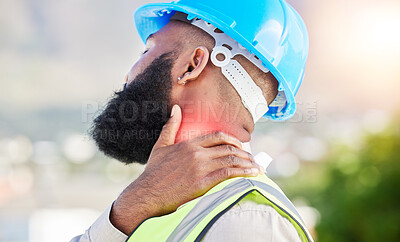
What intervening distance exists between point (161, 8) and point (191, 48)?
13.3 inches

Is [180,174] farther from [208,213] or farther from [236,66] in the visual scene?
[236,66]

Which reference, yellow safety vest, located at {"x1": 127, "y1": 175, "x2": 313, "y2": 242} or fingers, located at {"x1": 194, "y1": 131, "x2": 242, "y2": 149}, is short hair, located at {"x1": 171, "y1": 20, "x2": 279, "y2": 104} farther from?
yellow safety vest, located at {"x1": 127, "y1": 175, "x2": 313, "y2": 242}

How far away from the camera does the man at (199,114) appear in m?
1.21

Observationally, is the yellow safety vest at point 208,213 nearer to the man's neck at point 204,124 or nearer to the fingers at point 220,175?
the fingers at point 220,175

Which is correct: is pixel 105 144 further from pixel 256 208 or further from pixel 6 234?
pixel 6 234

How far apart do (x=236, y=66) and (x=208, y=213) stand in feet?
1.99

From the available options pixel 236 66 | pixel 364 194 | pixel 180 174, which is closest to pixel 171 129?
pixel 180 174

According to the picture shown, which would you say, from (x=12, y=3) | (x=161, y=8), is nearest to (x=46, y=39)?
(x=12, y=3)

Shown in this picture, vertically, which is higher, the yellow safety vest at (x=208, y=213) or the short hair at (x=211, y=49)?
the short hair at (x=211, y=49)

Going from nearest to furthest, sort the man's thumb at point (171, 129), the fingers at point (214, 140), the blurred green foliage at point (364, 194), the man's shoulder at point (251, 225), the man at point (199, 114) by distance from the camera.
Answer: the man's shoulder at point (251, 225)
the man at point (199, 114)
the fingers at point (214, 140)
the man's thumb at point (171, 129)
the blurred green foliage at point (364, 194)

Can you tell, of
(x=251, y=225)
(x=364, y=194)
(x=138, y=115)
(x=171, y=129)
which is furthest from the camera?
(x=364, y=194)

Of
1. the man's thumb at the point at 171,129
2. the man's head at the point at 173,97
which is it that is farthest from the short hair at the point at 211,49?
the man's thumb at the point at 171,129

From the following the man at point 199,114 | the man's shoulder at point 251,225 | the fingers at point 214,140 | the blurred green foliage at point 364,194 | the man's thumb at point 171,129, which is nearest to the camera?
the man's shoulder at point 251,225

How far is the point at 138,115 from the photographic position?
61.7 inches
